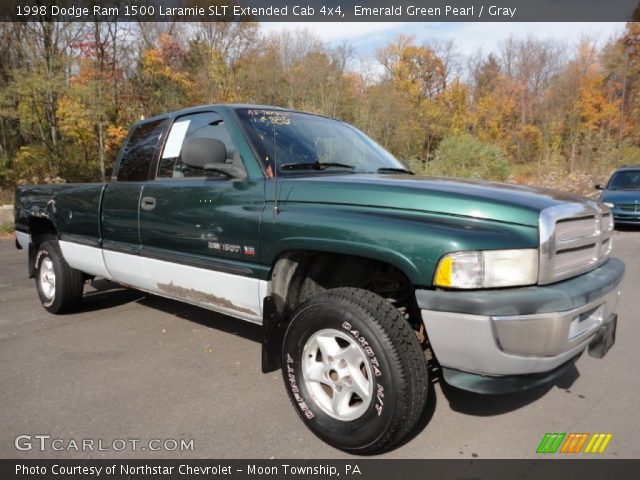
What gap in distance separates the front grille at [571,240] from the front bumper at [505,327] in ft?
0.36

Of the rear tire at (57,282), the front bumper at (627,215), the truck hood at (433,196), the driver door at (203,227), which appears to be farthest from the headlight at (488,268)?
the front bumper at (627,215)

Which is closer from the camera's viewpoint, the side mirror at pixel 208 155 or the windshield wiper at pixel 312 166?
the side mirror at pixel 208 155

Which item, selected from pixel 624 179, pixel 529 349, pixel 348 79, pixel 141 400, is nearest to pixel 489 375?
pixel 529 349

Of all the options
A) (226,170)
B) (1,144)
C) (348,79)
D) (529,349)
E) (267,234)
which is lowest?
(529,349)

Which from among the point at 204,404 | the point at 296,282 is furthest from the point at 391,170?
the point at 204,404

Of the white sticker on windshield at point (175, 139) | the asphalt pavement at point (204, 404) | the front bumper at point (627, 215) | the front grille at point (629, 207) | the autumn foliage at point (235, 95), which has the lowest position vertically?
the asphalt pavement at point (204, 404)

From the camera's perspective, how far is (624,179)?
1208 cm

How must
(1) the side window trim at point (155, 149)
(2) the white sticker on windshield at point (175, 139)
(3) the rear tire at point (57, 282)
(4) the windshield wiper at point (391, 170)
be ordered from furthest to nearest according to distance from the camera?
(3) the rear tire at point (57, 282), (1) the side window trim at point (155, 149), (2) the white sticker on windshield at point (175, 139), (4) the windshield wiper at point (391, 170)

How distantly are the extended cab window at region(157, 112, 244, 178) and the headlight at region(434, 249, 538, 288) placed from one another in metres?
1.51

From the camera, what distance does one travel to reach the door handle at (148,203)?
3.46m

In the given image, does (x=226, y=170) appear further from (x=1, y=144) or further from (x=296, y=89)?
(x=1, y=144)

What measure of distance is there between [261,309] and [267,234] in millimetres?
498

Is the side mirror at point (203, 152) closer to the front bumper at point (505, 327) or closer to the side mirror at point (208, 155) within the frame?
the side mirror at point (208, 155)

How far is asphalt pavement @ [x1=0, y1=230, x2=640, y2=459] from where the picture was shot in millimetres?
2422
